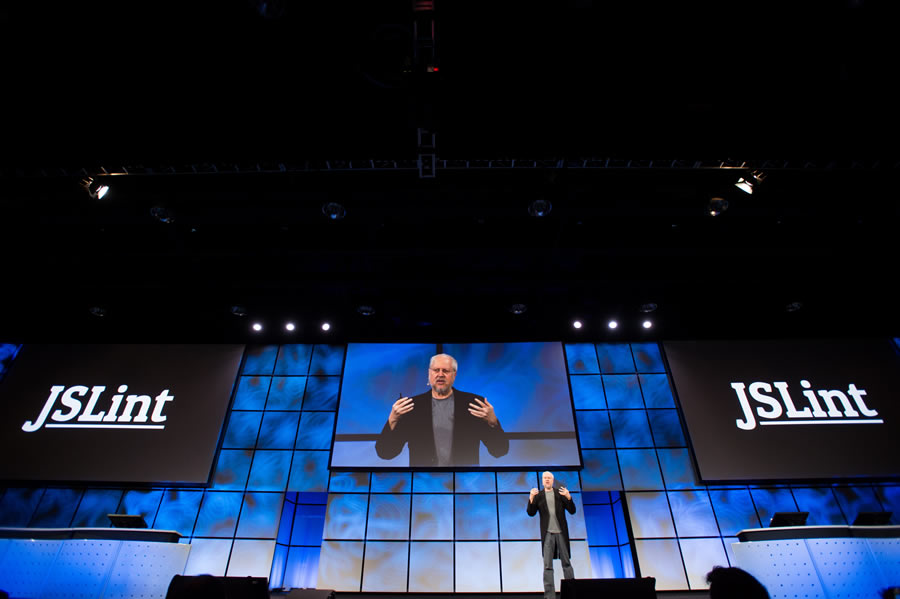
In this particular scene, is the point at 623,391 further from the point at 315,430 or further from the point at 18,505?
the point at 18,505

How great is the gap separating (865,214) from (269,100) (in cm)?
691

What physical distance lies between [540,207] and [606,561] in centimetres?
617

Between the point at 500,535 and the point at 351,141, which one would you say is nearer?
the point at 351,141

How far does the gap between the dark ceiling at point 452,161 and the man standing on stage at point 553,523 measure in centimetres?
287

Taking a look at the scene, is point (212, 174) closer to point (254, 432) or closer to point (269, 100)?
point (269, 100)

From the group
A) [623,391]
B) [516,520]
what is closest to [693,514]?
[623,391]

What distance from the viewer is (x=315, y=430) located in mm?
7734

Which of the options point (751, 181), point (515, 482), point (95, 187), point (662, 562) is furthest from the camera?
point (515, 482)

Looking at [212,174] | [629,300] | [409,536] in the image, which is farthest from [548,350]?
[212,174]

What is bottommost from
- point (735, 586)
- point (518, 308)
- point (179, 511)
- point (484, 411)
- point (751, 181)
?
point (735, 586)

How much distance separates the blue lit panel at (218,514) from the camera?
22.5 feet

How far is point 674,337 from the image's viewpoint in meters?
8.24

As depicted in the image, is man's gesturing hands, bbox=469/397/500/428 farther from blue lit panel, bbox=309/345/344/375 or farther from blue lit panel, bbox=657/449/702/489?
blue lit panel, bbox=657/449/702/489

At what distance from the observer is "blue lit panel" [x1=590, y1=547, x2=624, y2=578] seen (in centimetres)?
776
